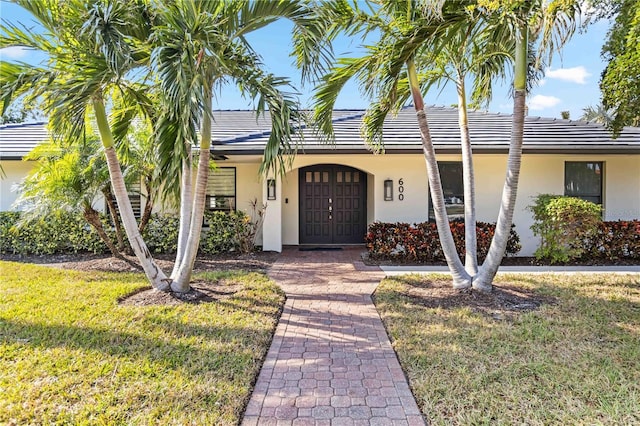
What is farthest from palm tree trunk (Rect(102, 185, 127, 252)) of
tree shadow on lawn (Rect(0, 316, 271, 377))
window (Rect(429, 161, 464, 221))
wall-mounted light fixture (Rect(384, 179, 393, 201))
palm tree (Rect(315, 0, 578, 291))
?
window (Rect(429, 161, 464, 221))

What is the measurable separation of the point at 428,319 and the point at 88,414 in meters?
4.09

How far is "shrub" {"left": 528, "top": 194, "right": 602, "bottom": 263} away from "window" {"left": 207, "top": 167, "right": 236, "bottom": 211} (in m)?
8.71

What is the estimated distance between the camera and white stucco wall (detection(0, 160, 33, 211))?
10455 mm

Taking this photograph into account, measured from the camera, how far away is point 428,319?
4992 mm

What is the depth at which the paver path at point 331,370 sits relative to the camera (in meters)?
2.94

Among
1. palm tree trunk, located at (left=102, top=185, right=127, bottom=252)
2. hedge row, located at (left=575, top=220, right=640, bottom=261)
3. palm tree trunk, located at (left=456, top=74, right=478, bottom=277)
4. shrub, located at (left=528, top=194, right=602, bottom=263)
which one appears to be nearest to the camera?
palm tree trunk, located at (left=456, top=74, right=478, bottom=277)

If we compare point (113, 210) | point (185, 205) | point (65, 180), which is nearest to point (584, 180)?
point (185, 205)

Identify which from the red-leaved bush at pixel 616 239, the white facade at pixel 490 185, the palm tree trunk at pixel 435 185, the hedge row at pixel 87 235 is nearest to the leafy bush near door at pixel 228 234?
the hedge row at pixel 87 235

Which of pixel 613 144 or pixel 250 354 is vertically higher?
pixel 613 144

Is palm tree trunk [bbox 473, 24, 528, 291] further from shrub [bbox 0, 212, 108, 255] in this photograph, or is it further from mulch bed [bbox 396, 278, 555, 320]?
shrub [bbox 0, 212, 108, 255]

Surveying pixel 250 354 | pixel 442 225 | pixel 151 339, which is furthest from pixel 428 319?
pixel 151 339

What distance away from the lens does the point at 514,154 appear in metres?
5.41

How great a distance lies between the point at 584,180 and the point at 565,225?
3.07 m

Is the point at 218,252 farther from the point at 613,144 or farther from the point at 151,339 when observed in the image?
the point at 613,144
